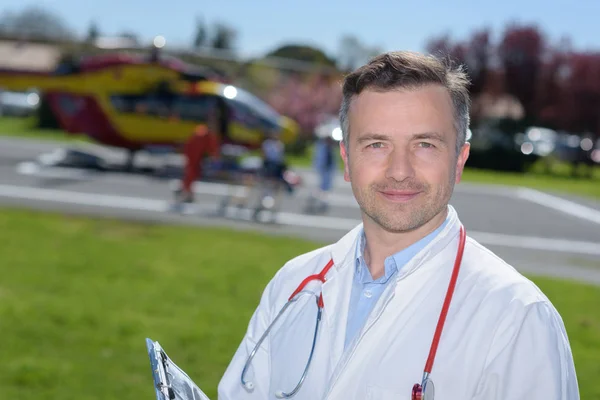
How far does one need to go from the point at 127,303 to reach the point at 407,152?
23.8 ft

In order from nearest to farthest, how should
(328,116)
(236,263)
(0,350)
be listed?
(0,350) → (236,263) → (328,116)

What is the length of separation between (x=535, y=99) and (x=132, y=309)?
3729 cm

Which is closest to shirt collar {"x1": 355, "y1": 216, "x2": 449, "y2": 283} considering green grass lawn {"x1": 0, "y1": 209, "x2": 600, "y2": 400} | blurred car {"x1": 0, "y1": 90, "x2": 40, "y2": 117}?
green grass lawn {"x1": 0, "y1": 209, "x2": 600, "y2": 400}

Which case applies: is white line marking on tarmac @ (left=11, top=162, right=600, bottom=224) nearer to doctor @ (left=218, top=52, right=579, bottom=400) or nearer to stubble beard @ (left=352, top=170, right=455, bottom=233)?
doctor @ (left=218, top=52, right=579, bottom=400)

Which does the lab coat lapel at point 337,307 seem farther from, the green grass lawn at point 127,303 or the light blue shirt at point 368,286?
the green grass lawn at point 127,303

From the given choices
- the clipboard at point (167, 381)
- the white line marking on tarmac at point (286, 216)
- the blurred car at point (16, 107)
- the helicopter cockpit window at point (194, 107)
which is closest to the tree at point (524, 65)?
the helicopter cockpit window at point (194, 107)

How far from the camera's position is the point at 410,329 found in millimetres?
2160

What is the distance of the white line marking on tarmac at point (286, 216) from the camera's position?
1508cm

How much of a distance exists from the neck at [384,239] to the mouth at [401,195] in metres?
0.10

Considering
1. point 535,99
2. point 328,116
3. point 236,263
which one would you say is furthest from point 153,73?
point 535,99

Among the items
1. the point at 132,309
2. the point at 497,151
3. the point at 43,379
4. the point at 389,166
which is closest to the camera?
the point at 389,166

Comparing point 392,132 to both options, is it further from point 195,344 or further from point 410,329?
point 195,344

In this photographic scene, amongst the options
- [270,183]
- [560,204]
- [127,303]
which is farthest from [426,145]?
[560,204]

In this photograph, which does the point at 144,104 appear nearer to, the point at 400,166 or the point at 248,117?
the point at 248,117
